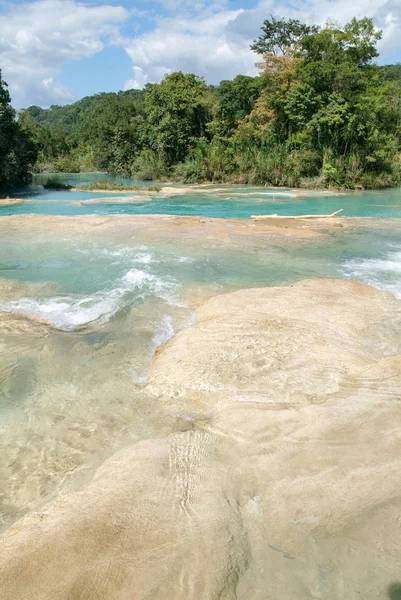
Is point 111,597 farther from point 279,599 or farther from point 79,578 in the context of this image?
point 279,599

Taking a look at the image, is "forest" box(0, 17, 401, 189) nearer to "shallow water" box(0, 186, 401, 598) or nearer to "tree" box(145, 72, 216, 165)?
"tree" box(145, 72, 216, 165)

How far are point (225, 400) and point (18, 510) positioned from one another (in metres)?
1.90

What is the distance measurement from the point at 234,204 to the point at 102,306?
51.0 feet

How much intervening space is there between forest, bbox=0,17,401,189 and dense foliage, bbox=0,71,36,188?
7 cm

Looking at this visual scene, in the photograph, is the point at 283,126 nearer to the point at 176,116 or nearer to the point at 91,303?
the point at 176,116

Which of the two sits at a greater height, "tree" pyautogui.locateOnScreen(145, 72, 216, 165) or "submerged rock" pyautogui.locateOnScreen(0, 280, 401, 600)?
"tree" pyautogui.locateOnScreen(145, 72, 216, 165)

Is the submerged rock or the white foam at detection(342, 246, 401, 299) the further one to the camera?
the white foam at detection(342, 246, 401, 299)

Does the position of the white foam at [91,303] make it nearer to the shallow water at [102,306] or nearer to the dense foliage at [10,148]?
the shallow water at [102,306]

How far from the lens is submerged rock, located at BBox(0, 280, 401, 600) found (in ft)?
7.48

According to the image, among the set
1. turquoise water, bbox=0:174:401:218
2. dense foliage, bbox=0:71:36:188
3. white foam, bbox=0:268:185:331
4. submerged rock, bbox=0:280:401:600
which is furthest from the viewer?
dense foliage, bbox=0:71:36:188

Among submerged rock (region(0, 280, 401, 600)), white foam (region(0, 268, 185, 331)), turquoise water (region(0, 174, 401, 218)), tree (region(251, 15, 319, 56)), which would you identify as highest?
tree (region(251, 15, 319, 56))

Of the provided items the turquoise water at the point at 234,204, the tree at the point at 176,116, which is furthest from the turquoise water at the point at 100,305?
the tree at the point at 176,116

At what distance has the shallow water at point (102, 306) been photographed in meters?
3.65

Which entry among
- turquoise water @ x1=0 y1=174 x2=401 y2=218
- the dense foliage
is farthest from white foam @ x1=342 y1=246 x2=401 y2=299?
the dense foliage
